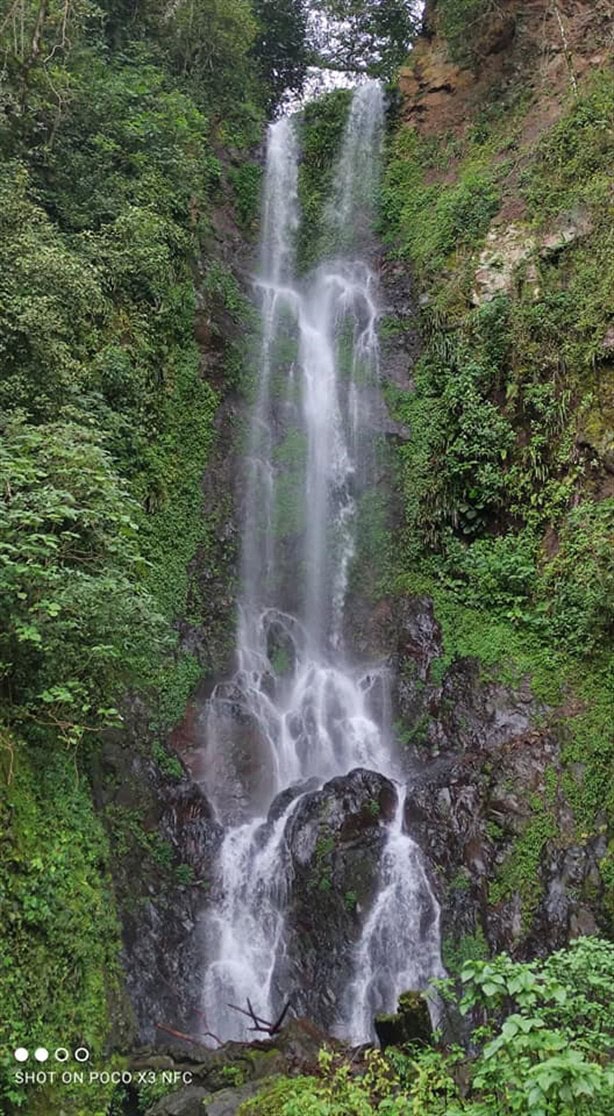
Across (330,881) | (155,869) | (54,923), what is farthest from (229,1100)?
(155,869)

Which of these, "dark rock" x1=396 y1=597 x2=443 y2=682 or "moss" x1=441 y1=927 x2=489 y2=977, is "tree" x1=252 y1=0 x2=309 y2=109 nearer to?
"dark rock" x1=396 y1=597 x2=443 y2=682

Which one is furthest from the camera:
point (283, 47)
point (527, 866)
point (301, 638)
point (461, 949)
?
point (283, 47)

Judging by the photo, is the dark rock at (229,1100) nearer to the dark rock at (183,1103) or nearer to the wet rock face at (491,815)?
the dark rock at (183,1103)

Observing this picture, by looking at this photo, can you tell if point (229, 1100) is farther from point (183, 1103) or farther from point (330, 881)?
point (330, 881)

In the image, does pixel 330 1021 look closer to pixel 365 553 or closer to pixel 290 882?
pixel 290 882

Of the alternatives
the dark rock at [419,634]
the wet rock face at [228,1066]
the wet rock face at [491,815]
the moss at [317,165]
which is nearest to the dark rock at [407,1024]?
the wet rock face at [228,1066]

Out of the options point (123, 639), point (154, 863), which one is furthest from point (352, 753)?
point (123, 639)

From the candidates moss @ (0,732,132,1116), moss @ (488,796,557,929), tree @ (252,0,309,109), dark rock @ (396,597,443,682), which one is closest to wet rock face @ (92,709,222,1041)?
moss @ (0,732,132,1116)
